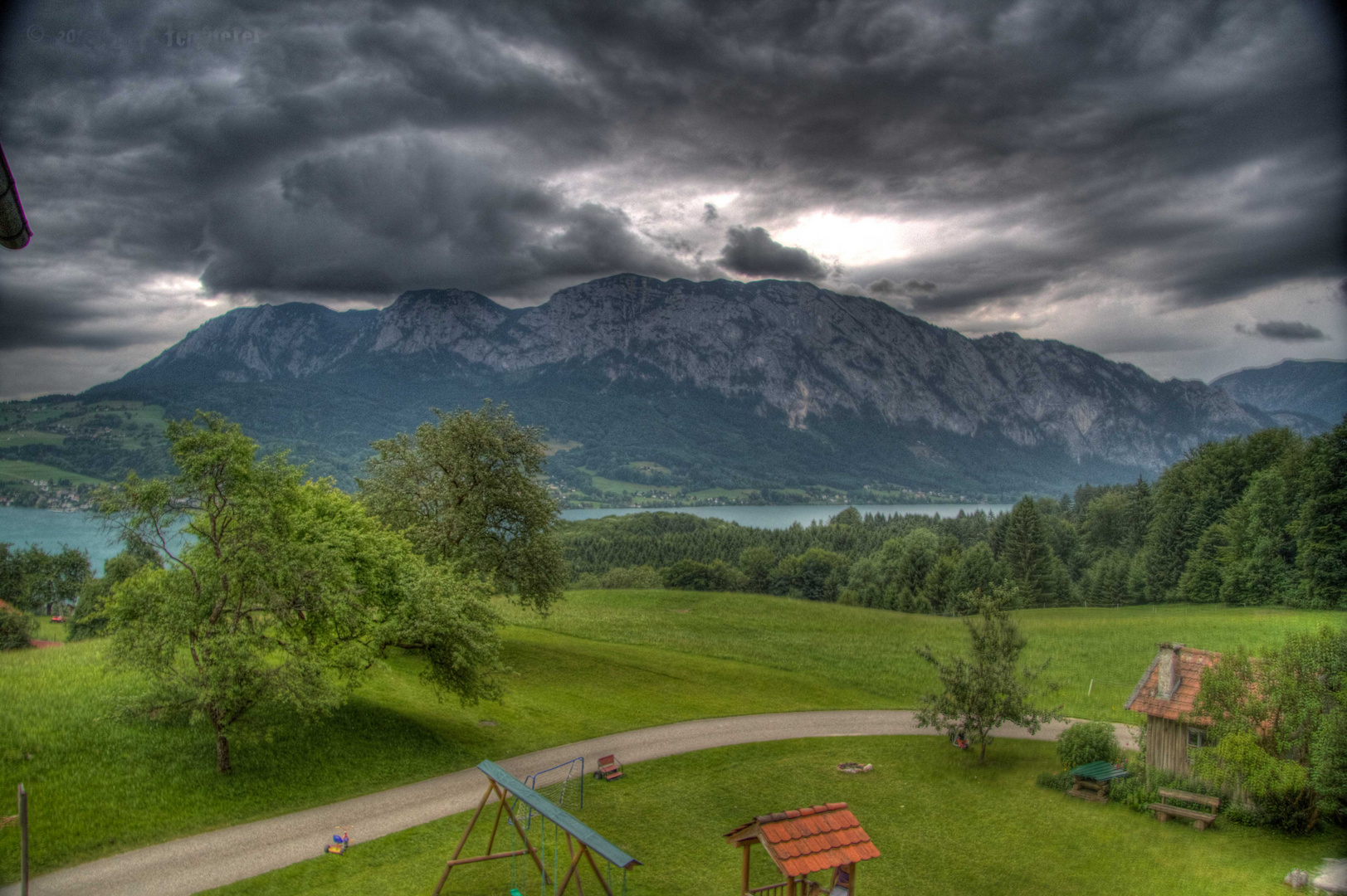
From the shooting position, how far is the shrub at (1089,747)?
22.7m

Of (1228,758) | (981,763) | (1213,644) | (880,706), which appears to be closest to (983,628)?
(981,763)

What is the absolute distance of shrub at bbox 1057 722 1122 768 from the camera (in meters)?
22.7

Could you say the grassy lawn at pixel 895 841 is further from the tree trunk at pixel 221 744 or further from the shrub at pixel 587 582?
the shrub at pixel 587 582

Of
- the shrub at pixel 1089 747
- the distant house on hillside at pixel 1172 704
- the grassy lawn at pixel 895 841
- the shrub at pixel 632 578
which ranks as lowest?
the shrub at pixel 632 578

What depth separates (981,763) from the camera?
24.6 meters

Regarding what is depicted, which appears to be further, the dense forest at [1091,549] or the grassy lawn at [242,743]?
the dense forest at [1091,549]

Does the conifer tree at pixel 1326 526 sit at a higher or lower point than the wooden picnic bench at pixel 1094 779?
higher

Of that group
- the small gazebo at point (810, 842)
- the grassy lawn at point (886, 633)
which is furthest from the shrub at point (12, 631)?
the small gazebo at point (810, 842)

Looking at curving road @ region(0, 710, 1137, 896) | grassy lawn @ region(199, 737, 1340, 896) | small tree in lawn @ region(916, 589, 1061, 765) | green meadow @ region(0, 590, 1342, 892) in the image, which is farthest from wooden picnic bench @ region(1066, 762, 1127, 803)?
curving road @ region(0, 710, 1137, 896)

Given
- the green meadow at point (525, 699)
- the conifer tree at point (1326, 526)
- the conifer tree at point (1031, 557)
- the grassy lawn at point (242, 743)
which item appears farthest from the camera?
the conifer tree at point (1031, 557)

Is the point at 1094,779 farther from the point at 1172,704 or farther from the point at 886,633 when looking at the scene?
the point at 886,633

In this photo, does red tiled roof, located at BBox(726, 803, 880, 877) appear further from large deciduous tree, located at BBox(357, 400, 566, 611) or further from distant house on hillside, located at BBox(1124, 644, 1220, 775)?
large deciduous tree, located at BBox(357, 400, 566, 611)

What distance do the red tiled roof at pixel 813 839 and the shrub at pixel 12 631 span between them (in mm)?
37600

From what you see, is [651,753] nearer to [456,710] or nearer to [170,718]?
[456,710]
